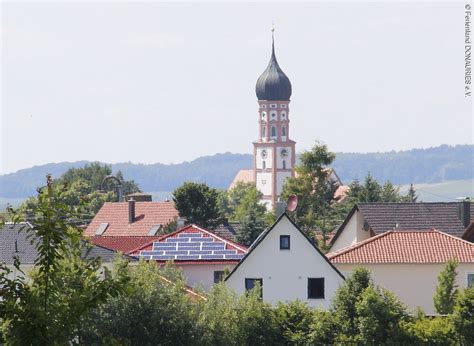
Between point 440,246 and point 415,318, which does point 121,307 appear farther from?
point 440,246

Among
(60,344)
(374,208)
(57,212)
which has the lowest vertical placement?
(60,344)

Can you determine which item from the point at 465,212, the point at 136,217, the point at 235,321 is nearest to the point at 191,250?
the point at 235,321

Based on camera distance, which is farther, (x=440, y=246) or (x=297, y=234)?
(x=440, y=246)

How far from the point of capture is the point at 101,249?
5903 cm

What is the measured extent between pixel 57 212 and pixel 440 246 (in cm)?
4328

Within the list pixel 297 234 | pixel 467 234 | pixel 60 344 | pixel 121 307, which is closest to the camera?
pixel 60 344

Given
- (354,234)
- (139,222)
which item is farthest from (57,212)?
(139,222)

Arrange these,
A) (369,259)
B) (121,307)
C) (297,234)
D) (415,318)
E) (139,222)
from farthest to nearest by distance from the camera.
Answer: (139,222) → (369,259) → (297,234) → (415,318) → (121,307)

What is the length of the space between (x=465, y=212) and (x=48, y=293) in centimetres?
5674

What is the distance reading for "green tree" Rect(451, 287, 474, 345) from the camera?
4794cm

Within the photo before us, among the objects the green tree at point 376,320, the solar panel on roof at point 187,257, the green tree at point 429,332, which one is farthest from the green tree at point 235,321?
the solar panel on roof at point 187,257

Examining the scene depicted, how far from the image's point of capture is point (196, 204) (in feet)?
330

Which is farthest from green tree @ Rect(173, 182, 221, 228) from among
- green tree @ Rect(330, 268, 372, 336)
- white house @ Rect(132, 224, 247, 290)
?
green tree @ Rect(330, 268, 372, 336)

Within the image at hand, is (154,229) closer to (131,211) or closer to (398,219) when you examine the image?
(131,211)
